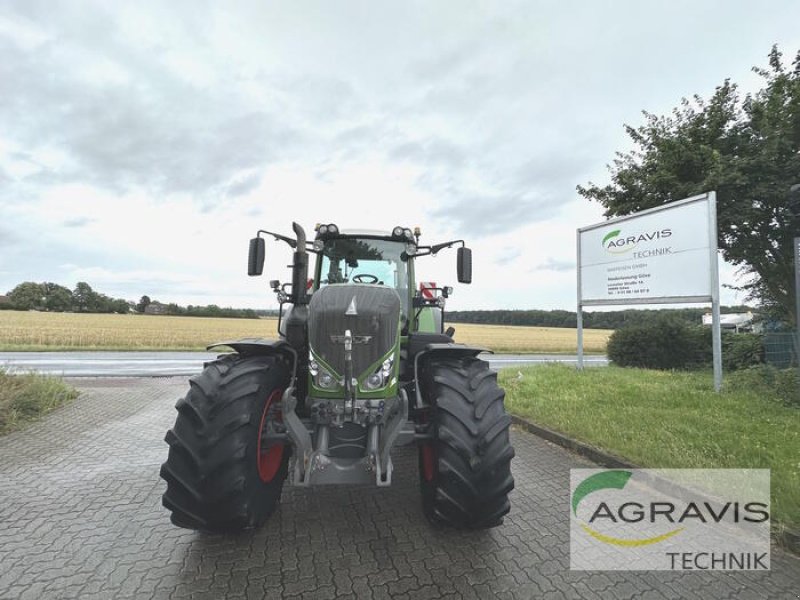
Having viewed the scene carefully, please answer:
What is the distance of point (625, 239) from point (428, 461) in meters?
8.13

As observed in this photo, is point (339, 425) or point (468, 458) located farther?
point (339, 425)

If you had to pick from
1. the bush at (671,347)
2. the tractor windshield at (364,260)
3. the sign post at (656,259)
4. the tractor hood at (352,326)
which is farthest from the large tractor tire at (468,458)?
the bush at (671,347)

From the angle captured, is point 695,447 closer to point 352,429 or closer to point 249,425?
point 352,429

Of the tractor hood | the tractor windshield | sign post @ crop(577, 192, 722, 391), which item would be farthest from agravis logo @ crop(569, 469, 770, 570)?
sign post @ crop(577, 192, 722, 391)

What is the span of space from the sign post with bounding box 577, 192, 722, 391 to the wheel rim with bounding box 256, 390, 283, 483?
7.26 m

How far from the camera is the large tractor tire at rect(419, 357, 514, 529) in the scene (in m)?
2.44

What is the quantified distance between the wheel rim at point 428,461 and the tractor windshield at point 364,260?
1.66 m

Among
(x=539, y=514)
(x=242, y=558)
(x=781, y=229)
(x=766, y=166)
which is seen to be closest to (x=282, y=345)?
(x=242, y=558)

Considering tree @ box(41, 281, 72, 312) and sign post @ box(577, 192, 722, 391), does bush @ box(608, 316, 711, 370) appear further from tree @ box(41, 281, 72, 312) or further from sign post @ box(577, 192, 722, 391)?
tree @ box(41, 281, 72, 312)

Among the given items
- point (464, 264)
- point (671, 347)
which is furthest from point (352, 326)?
point (671, 347)

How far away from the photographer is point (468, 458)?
244cm

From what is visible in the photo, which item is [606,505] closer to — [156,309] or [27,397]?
[27,397]

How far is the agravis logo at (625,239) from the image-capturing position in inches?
322

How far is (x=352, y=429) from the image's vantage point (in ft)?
8.73
